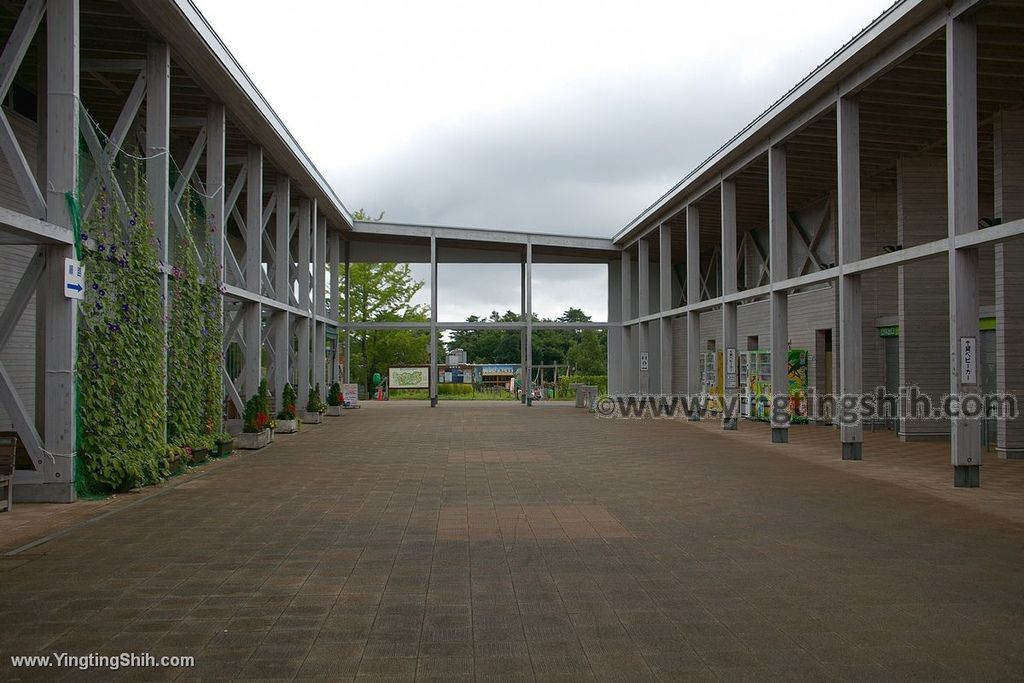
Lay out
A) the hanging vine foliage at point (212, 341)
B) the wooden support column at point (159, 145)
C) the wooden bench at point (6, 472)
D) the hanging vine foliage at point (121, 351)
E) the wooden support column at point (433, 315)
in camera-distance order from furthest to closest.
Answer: the wooden support column at point (433, 315), the hanging vine foliage at point (212, 341), the wooden support column at point (159, 145), the hanging vine foliage at point (121, 351), the wooden bench at point (6, 472)

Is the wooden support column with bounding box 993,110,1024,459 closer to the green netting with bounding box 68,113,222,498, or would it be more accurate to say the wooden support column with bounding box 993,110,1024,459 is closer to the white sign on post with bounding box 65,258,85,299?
the green netting with bounding box 68,113,222,498

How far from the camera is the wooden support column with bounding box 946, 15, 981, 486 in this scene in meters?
9.84

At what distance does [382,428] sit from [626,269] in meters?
14.5

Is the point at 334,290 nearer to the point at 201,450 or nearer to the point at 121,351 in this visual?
the point at 201,450

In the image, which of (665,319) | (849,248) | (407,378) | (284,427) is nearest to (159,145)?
(284,427)

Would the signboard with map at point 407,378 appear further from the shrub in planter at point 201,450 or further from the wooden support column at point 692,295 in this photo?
the shrub in planter at point 201,450

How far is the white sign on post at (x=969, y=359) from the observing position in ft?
32.3

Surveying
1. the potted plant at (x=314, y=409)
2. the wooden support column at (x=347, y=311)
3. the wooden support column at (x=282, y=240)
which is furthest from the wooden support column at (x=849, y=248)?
the wooden support column at (x=347, y=311)

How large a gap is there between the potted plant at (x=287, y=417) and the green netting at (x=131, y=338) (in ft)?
16.5

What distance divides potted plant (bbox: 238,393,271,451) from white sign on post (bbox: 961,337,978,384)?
35.1ft

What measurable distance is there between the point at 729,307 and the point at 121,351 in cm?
1346

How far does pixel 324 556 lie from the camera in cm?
634

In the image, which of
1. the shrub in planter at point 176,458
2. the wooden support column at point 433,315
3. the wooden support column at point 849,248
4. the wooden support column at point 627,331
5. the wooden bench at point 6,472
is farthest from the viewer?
the wooden support column at point 627,331

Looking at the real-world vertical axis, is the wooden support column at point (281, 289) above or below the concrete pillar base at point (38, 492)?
above
